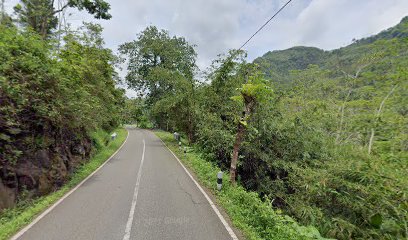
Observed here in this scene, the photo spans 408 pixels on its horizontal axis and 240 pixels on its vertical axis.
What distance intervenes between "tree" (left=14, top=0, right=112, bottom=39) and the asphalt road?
13.7 meters

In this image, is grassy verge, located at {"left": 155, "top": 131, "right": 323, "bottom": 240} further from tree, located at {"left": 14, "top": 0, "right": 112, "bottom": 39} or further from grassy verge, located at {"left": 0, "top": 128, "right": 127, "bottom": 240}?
tree, located at {"left": 14, "top": 0, "right": 112, "bottom": 39}

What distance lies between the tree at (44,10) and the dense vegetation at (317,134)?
8.47 metres

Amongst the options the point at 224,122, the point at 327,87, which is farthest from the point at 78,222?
the point at 327,87

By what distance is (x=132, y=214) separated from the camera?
243 inches

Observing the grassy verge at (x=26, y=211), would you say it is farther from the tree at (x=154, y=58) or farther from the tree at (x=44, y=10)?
the tree at (x=154, y=58)

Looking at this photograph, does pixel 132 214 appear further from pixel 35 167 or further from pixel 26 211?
pixel 35 167

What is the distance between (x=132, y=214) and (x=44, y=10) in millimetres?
17989

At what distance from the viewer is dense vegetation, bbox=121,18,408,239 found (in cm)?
668

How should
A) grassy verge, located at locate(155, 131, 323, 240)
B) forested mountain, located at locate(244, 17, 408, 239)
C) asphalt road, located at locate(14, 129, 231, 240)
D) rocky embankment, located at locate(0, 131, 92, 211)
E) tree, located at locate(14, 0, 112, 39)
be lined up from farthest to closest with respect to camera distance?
1. tree, located at locate(14, 0, 112, 39)
2. rocky embankment, located at locate(0, 131, 92, 211)
3. forested mountain, located at locate(244, 17, 408, 239)
4. asphalt road, located at locate(14, 129, 231, 240)
5. grassy verge, located at locate(155, 131, 323, 240)

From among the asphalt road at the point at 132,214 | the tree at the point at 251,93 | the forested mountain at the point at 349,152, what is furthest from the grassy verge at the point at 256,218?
the forested mountain at the point at 349,152

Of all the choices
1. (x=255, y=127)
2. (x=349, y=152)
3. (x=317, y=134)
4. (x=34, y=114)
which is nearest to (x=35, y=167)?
(x=34, y=114)

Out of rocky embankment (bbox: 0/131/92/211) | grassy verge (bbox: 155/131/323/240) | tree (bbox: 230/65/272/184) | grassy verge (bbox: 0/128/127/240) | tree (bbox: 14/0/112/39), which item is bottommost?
grassy verge (bbox: 155/131/323/240)

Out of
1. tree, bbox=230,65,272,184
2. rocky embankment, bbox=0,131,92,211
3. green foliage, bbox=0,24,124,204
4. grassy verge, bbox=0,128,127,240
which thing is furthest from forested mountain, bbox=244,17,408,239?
green foliage, bbox=0,24,124,204

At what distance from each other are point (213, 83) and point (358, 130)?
11.9 metres
